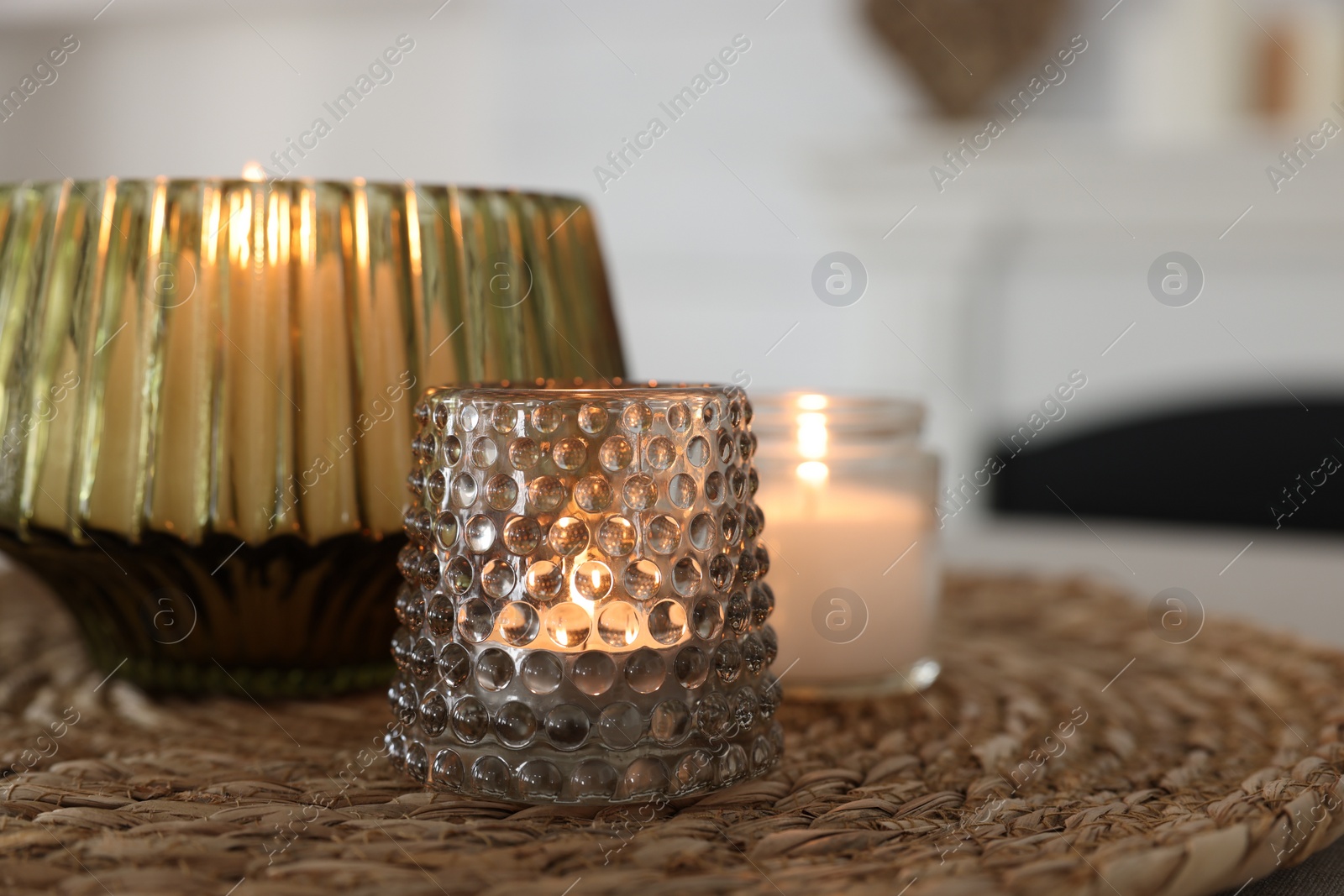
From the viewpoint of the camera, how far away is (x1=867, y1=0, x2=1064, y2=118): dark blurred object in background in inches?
59.2

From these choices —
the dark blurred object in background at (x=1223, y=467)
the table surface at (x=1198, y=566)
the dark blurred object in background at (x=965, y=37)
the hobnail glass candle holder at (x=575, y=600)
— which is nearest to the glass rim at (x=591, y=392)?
the hobnail glass candle holder at (x=575, y=600)

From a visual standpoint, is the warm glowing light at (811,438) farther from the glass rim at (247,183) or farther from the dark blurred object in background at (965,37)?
the dark blurred object in background at (965,37)

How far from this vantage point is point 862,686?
500 millimetres

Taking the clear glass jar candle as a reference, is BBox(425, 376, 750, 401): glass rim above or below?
above

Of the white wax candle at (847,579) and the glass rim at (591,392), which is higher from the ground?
the glass rim at (591,392)

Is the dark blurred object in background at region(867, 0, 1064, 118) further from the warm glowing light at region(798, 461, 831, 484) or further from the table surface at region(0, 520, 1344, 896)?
the warm glowing light at region(798, 461, 831, 484)

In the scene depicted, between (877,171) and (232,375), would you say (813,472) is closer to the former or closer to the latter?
(232,375)

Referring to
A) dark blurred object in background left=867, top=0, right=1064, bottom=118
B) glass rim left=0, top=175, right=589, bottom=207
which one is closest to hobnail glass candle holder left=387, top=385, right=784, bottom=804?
glass rim left=0, top=175, right=589, bottom=207

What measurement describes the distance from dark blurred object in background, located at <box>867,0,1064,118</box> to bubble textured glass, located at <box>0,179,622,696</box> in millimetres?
1198

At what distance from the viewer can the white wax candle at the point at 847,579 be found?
493 millimetres

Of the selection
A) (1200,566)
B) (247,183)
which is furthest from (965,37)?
(247,183)

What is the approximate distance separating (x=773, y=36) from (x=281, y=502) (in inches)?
63.4

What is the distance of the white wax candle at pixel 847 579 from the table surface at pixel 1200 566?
182 mm

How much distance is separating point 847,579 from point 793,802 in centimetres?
16
